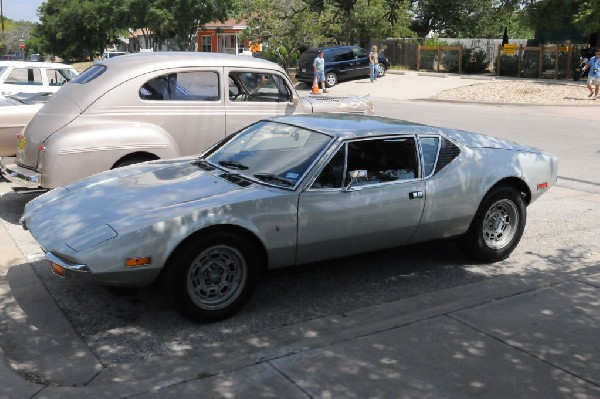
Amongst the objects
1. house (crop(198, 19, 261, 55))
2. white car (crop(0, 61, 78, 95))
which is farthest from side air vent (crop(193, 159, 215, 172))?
house (crop(198, 19, 261, 55))

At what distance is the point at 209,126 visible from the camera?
8.11 m

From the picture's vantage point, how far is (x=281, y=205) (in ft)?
16.0

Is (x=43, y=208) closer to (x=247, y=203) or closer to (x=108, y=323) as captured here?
(x=108, y=323)

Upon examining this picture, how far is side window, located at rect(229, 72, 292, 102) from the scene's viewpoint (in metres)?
8.34

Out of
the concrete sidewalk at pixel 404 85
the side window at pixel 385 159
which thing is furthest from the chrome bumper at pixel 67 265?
the concrete sidewalk at pixel 404 85

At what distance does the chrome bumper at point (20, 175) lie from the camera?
280 inches

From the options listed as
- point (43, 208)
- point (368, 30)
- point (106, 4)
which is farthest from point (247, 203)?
point (106, 4)

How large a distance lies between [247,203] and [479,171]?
90.3 inches

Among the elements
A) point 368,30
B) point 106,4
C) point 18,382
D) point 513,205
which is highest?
point 106,4

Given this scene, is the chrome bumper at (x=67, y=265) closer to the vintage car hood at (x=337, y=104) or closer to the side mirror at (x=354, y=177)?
the side mirror at (x=354, y=177)

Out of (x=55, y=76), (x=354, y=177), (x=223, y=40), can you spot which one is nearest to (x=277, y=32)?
(x=55, y=76)

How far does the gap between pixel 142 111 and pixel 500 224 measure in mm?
4193

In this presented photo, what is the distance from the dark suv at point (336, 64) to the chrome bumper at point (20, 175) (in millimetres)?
23756

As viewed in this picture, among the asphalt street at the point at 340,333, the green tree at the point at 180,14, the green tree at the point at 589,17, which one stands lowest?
the asphalt street at the point at 340,333
